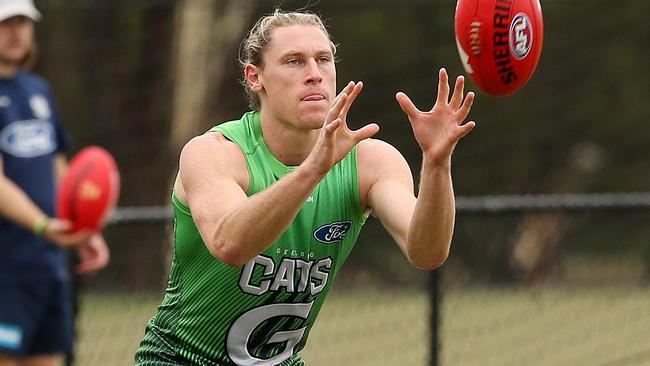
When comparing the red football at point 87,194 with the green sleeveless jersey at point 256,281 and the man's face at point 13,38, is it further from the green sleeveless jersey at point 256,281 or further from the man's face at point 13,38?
the green sleeveless jersey at point 256,281

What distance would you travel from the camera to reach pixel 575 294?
9008 millimetres

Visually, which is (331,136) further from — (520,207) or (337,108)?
(520,207)

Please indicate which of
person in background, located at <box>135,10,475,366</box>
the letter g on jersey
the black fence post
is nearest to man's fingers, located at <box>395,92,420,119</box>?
person in background, located at <box>135,10,475,366</box>

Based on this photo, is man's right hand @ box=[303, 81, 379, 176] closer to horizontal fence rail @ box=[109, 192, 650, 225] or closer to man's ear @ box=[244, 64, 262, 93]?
man's ear @ box=[244, 64, 262, 93]

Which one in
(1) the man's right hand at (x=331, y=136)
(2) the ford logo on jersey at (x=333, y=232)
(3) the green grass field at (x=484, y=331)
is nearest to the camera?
(1) the man's right hand at (x=331, y=136)

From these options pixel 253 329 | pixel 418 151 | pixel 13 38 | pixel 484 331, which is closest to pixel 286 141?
pixel 253 329

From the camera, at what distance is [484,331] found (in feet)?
27.5

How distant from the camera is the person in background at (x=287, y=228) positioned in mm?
4344

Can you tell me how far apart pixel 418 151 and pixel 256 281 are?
753 centimetres

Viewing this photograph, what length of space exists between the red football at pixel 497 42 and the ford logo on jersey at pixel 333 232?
24.5 inches

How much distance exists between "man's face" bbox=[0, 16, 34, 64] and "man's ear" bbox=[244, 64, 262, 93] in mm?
2064

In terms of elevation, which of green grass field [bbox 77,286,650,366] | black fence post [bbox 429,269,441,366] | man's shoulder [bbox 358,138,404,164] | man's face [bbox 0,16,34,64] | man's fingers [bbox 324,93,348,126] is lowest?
green grass field [bbox 77,286,650,366]

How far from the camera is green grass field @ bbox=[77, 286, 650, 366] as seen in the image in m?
7.97

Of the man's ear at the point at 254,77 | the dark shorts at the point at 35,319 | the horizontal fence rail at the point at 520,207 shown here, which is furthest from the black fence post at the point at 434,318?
the man's ear at the point at 254,77
